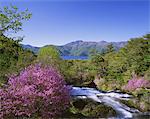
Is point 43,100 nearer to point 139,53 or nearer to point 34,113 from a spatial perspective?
point 34,113

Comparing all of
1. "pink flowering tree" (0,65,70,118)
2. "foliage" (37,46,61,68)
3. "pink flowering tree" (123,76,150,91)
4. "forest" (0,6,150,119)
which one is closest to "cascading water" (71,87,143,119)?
"forest" (0,6,150,119)

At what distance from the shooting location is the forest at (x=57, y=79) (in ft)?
24.8

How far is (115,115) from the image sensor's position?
444 inches

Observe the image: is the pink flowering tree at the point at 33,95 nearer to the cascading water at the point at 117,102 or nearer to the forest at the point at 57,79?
the forest at the point at 57,79

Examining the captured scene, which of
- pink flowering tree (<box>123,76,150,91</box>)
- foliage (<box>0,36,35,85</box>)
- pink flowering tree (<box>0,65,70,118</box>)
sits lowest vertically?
pink flowering tree (<box>123,76,150,91</box>)

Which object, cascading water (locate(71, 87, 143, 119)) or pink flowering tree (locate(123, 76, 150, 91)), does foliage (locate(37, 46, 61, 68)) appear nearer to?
cascading water (locate(71, 87, 143, 119))

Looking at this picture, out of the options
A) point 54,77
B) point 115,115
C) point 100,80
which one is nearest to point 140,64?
point 100,80

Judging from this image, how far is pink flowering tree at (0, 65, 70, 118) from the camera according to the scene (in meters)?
7.46

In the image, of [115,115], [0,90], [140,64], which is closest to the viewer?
[0,90]

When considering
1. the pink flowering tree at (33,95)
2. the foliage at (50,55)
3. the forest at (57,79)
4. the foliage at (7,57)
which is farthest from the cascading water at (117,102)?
the pink flowering tree at (33,95)

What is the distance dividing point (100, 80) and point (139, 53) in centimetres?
345

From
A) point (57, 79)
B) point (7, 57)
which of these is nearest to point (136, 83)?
point (7, 57)

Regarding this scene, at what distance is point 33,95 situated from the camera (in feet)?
24.5

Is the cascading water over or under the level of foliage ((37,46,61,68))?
under
